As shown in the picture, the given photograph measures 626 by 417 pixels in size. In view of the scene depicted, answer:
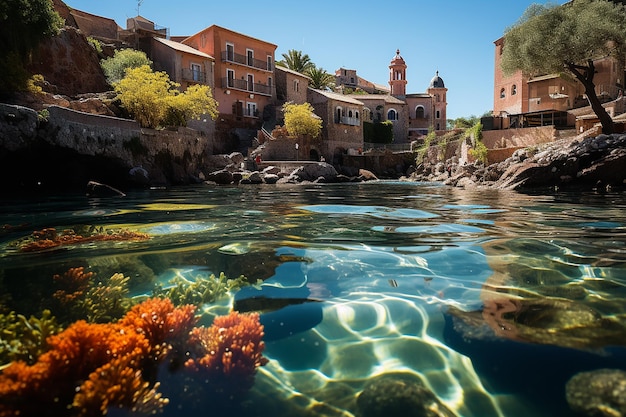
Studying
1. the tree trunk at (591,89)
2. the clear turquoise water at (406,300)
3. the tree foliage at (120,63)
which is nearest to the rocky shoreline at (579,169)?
the tree trunk at (591,89)

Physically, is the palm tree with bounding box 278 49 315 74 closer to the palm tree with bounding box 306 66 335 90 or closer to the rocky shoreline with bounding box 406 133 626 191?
the palm tree with bounding box 306 66 335 90

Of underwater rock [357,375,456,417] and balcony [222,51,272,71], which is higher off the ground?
balcony [222,51,272,71]

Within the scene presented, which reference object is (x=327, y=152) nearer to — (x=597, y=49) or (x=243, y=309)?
(x=597, y=49)

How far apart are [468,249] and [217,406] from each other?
3245 millimetres

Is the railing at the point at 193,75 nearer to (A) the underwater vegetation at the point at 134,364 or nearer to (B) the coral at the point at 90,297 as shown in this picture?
(B) the coral at the point at 90,297

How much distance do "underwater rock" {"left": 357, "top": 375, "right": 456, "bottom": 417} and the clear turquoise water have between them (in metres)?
0.05

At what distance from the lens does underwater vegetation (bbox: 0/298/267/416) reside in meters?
1.69

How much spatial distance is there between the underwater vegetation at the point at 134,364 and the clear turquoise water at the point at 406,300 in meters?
0.14

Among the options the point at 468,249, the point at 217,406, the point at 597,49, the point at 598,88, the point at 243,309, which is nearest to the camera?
the point at 217,406

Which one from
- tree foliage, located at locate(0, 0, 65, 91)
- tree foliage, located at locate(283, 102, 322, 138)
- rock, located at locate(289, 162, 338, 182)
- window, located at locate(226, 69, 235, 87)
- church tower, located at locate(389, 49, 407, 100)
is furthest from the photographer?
church tower, located at locate(389, 49, 407, 100)

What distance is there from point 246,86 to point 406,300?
1702 inches

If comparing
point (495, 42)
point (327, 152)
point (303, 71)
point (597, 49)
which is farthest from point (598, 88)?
point (303, 71)

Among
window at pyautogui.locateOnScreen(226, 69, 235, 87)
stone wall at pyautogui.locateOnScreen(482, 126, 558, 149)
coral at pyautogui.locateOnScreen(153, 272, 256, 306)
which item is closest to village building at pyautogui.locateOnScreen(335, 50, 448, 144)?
window at pyautogui.locateOnScreen(226, 69, 235, 87)

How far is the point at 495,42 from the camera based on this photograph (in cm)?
4469
